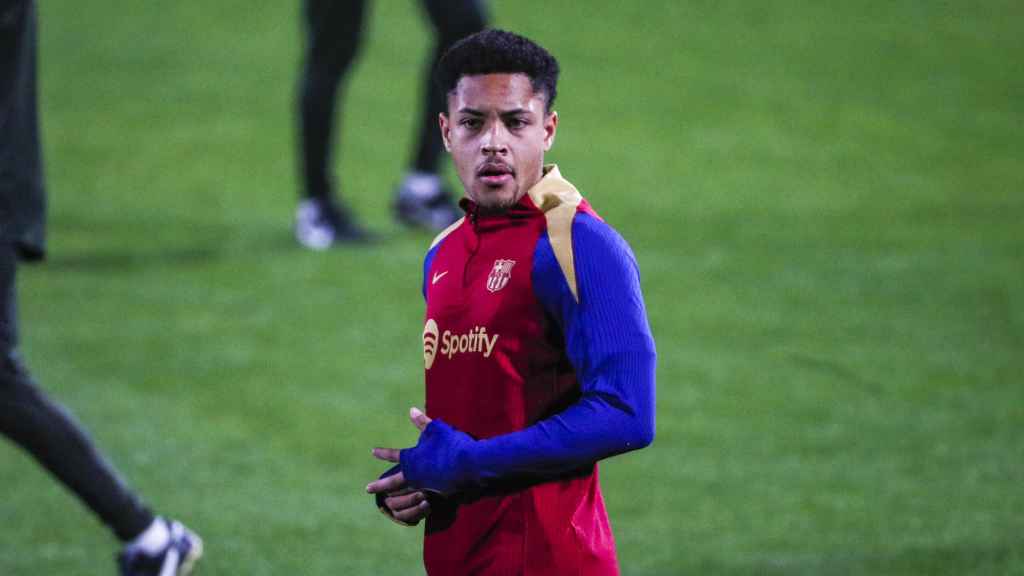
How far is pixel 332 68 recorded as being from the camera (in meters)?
8.55

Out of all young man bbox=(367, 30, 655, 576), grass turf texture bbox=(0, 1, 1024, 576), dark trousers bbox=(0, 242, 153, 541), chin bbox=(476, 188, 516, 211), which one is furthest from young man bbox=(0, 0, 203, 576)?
chin bbox=(476, 188, 516, 211)

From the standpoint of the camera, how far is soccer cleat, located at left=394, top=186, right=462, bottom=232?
29.7 feet

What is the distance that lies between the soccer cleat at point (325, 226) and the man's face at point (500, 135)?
6.07 m

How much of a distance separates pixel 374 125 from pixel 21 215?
7.38 metres

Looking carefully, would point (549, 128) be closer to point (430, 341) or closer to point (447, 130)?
point (447, 130)

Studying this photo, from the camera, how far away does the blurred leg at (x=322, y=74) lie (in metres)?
8.40

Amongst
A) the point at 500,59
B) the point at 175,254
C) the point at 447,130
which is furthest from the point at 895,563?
the point at 175,254

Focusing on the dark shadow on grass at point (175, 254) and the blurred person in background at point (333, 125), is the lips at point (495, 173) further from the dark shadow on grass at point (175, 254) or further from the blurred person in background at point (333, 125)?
the dark shadow on grass at point (175, 254)

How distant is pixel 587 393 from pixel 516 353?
17 centimetres

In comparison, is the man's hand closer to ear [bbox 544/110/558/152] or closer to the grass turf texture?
ear [bbox 544/110/558/152]

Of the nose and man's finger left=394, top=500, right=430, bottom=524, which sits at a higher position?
the nose

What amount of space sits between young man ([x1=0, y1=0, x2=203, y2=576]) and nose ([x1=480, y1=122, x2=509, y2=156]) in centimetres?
198

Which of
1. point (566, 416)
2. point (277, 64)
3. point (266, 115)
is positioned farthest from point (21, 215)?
point (277, 64)

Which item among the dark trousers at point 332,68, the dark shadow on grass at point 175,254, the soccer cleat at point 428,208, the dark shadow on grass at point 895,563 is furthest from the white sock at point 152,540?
the soccer cleat at point 428,208
